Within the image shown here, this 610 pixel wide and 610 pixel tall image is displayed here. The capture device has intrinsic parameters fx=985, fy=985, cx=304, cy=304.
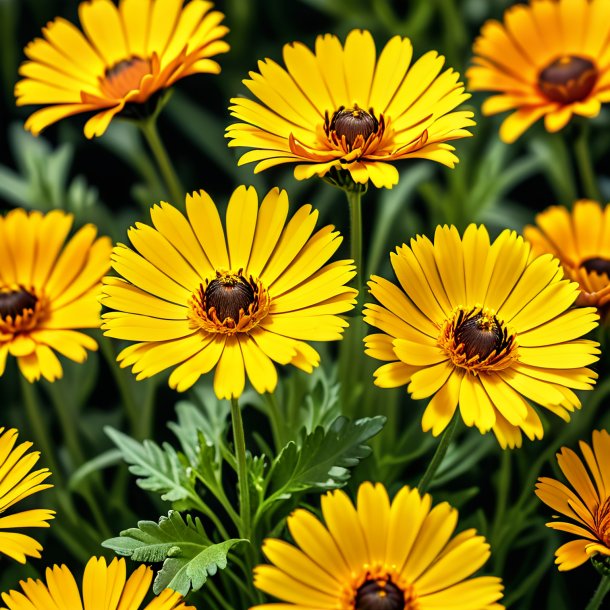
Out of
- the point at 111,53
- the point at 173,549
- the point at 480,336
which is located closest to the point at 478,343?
the point at 480,336

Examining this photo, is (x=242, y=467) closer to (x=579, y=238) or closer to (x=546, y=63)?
(x=579, y=238)

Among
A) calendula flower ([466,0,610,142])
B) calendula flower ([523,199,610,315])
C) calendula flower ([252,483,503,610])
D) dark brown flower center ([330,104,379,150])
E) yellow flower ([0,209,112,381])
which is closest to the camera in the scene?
calendula flower ([252,483,503,610])

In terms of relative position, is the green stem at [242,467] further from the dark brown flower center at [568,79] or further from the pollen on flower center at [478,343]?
the dark brown flower center at [568,79]

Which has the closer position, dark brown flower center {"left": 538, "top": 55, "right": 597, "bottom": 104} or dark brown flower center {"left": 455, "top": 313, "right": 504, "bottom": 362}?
dark brown flower center {"left": 455, "top": 313, "right": 504, "bottom": 362}

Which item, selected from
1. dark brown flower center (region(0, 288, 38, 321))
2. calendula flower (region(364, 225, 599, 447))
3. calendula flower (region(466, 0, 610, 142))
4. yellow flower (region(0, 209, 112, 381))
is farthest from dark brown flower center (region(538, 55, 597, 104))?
dark brown flower center (region(0, 288, 38, 321))

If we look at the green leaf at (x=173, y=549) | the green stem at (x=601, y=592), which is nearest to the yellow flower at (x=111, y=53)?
the green leaf at (x=173, y=549)

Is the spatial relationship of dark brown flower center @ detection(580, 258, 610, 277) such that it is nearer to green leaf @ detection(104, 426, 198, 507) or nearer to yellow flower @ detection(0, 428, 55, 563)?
green leaf @ detection(104, 426, 198, 507)
